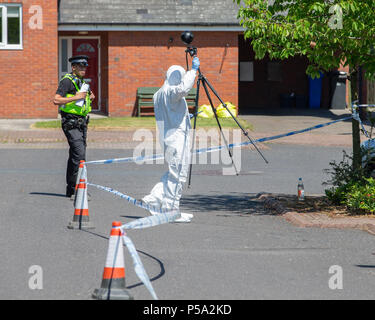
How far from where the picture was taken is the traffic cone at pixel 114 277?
5992 mm

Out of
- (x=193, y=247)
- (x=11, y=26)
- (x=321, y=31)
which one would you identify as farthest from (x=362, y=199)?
(x=11, y=26)

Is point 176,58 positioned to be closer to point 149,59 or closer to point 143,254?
point 149,59

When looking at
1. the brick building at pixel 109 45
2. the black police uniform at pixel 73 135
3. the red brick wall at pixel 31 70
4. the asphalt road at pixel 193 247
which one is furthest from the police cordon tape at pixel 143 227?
the brick building at pixel 109 45

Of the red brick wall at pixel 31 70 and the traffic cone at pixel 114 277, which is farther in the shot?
the red brick wall at pixel 31 70

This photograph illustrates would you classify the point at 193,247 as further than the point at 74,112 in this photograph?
No

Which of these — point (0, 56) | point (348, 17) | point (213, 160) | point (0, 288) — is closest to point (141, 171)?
point (213, 160)

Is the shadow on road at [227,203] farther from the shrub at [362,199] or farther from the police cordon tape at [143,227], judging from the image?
the police cordon tape at [143,227]

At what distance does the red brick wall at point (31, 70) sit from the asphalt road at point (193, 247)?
12994mm

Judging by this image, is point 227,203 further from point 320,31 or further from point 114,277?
point 114,277

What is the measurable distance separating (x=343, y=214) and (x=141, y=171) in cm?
587

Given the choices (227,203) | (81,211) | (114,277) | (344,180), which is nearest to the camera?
(114,277)

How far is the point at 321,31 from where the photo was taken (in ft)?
32.2

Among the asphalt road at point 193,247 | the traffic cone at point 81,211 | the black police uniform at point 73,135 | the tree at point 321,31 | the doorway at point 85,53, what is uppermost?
the doorway at point 85,53

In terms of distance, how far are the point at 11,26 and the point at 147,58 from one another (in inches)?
187
